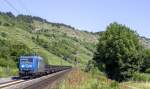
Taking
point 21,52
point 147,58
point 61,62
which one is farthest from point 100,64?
point 61,62

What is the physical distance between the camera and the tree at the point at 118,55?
9994 centimetres

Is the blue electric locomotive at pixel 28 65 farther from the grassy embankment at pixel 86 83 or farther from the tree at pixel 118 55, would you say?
the tree at pixel 118 55

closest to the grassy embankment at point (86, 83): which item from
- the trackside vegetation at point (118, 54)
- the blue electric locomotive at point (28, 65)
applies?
the blue electric locomotive at point (28, 65)

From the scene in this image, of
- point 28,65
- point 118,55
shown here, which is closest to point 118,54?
point 118,55

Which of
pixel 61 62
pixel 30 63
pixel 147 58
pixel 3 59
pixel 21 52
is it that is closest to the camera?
pixel 30 63

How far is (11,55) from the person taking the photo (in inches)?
4230

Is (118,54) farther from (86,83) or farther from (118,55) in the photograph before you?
(86,83)

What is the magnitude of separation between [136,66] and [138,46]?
940cm

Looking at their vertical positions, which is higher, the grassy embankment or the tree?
the tree

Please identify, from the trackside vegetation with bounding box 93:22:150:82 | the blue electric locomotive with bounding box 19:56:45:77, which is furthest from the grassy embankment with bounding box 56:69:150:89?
the trackside vegetation with bounding box 93:22:150:82

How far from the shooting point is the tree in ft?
328

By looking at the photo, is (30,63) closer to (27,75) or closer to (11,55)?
(27,75)

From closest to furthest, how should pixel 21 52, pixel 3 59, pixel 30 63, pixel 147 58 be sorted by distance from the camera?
pixel 30 63, pixel 3 59, pixel 21 52, pixel 147 58

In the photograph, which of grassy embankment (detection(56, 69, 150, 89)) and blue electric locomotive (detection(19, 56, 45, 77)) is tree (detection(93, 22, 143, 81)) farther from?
grassy embankment (detection(56, 69, 150, 89))
